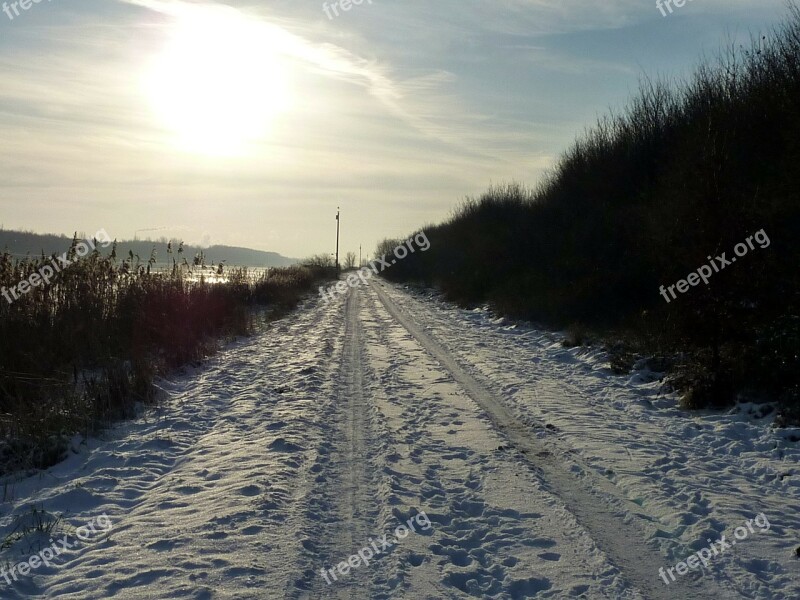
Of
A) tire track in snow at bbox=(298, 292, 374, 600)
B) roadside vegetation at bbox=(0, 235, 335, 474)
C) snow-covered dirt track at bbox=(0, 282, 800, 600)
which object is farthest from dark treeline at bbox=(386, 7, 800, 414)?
roadside vegetation at bbox=(0, 235, 335, 474)

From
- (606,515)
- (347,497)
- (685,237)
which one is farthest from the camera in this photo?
(685,237)

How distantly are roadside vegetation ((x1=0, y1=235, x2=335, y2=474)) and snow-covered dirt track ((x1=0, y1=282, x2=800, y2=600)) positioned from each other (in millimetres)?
545

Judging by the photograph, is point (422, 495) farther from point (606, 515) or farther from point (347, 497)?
point (606, 515)

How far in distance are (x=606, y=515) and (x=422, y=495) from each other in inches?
67.4

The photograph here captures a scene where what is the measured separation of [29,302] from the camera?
37.4 ft

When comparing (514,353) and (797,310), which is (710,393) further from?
(514,353)

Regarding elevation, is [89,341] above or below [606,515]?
above

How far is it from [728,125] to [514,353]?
8355mm

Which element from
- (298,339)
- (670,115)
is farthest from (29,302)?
(670,115)

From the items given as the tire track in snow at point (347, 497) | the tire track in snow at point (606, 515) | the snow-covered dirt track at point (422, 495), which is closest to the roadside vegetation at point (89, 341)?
the snow-covered dirt track at point (422, 495)

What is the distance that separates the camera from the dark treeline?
9.75 m

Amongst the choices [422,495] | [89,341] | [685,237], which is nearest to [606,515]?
[422,495]

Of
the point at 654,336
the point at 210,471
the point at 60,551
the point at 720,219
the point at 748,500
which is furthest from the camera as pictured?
the point at 654,336

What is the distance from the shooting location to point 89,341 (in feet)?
37.1
